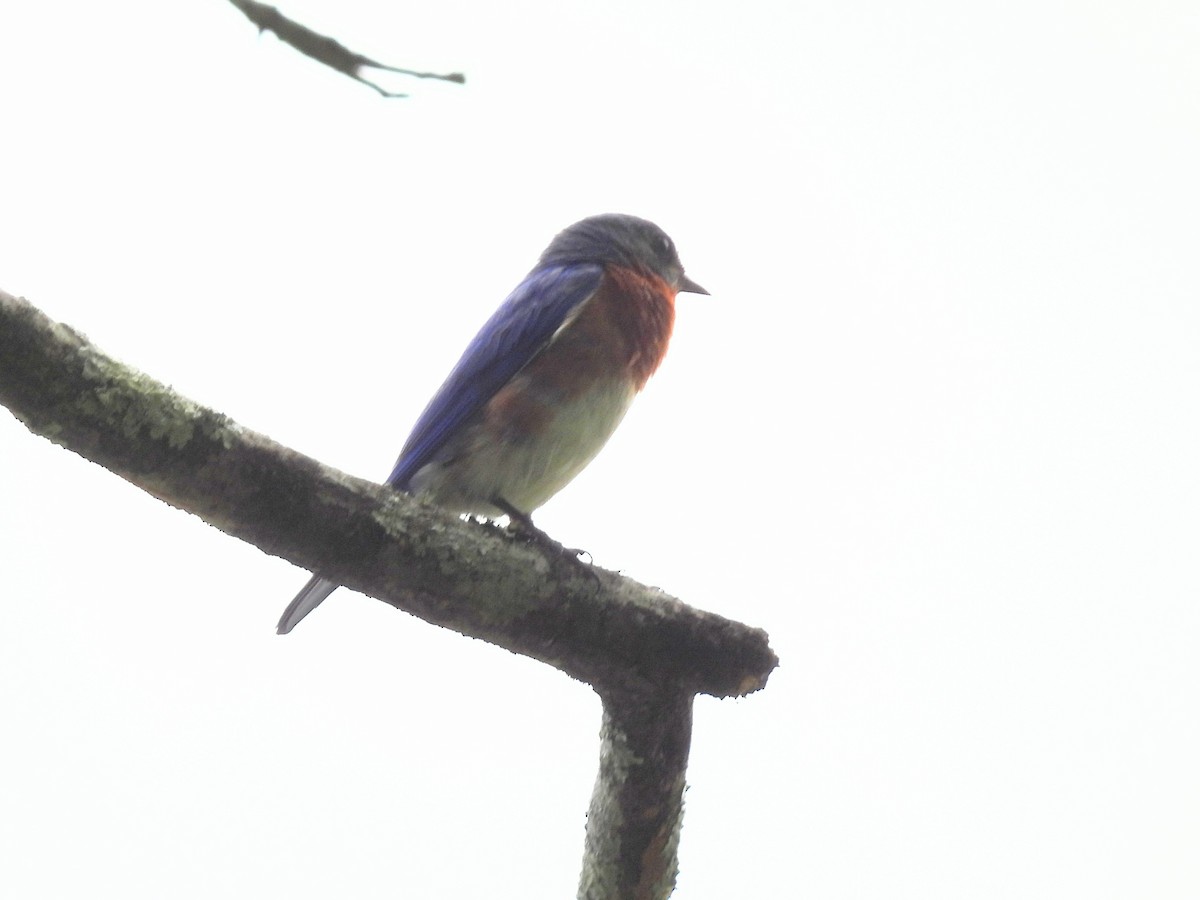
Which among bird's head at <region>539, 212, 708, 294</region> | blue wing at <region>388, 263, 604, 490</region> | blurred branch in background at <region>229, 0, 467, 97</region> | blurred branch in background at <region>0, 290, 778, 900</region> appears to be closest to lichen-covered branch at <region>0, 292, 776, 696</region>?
blurred branch in background at <region>0, 290, 778, 900</region>

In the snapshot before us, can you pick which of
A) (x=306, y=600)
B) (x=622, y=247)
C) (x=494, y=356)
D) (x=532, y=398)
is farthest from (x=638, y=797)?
(x=622, y=247)

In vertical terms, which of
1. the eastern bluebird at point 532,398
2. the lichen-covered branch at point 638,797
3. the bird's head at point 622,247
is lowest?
the lichen-covered branch at point 638,797

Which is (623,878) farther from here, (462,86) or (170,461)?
(462,86)

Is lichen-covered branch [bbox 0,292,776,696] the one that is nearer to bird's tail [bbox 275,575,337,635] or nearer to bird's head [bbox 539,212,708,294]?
Answer: bird's tail [bbox 275,575,337,635]

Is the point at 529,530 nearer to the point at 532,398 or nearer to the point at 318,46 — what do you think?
the point at 532,398

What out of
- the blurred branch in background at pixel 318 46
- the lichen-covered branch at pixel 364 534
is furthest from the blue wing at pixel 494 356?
the blurred branch in background at pixel 318 46

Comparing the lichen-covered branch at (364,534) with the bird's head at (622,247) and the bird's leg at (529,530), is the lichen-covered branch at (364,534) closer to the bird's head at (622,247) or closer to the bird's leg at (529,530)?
the bird's leg at (529,530)

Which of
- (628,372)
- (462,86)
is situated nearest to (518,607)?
(462,86)
